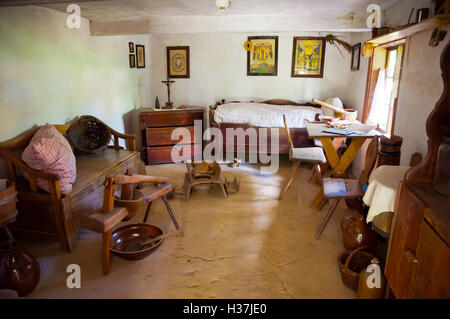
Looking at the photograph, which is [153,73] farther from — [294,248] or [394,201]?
[394,201]

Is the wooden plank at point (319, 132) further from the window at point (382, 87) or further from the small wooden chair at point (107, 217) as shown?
the small wooden chair at point (107, 217)

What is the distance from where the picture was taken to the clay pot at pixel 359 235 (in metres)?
2.34

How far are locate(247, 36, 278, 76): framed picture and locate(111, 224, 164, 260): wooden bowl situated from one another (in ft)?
13.1

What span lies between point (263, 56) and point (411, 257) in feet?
15.8

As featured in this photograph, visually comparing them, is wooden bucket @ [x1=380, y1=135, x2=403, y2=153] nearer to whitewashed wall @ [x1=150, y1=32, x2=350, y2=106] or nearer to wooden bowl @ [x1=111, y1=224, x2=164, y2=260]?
wooden bowl @ [x1=111, y1=224, x2=164, y2=260]

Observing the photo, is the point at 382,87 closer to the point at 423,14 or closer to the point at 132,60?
the point at 423,14

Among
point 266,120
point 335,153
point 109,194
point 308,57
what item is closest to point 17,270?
point 109,194

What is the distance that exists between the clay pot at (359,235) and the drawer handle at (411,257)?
789mm

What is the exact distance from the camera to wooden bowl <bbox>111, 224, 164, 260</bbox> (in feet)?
7.78

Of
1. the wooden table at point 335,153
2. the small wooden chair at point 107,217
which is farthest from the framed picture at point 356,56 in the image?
the small wooden chair at point 107,217

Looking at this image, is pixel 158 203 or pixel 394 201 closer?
pixel 394 201
